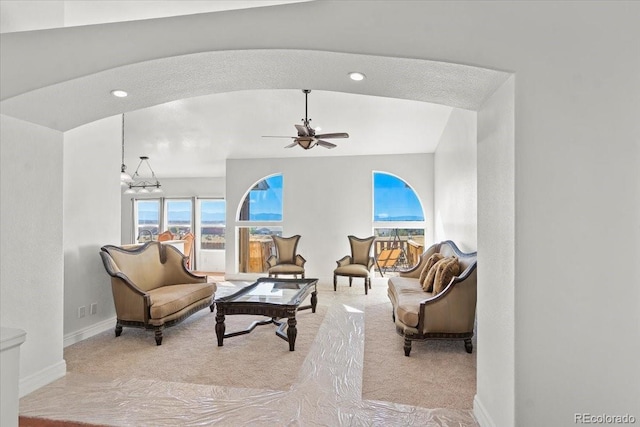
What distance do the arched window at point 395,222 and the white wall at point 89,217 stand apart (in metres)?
4.74

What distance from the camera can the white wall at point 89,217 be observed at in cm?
385

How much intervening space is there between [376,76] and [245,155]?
19.0 ft

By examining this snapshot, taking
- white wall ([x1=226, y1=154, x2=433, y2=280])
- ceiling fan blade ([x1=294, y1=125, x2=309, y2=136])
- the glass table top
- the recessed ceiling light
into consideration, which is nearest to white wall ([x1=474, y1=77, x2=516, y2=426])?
the glass table top

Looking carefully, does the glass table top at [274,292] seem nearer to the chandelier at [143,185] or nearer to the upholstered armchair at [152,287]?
the upholstered armchair at [152,287]

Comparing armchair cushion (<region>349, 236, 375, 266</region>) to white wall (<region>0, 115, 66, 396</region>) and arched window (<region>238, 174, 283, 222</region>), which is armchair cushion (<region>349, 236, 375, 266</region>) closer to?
arched window (<region>238, 174, 283, 222</region>)

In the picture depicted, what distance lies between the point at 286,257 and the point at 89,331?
146 inches

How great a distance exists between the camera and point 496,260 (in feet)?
6.93

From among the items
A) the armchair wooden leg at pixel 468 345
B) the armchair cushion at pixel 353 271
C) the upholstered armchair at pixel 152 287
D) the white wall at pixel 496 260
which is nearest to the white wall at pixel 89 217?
the upholstered armchair at pixel 152 287

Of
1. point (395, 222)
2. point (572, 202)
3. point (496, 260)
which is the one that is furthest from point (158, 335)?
point (395, 222)

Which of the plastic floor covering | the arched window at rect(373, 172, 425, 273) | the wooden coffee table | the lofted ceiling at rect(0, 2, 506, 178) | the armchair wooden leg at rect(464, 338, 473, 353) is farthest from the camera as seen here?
the arched window at rect(373, 172, 425, 273)

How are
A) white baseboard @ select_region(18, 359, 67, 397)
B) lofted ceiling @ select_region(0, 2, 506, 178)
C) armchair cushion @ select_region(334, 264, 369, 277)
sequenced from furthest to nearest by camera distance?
armchair cushion @ select_region(334, 264, 369, 277) < white baseboard @ select_region(18, 359, 67, 397) < lofted ceiling @ select_region(0, 2, 506, 178)

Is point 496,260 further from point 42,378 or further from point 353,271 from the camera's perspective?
point 353,271

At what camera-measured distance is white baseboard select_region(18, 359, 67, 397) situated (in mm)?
2707

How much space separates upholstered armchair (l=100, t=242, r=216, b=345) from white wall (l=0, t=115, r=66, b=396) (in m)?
0.80
